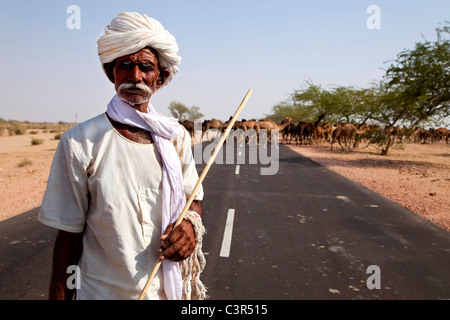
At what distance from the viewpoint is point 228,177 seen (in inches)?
451

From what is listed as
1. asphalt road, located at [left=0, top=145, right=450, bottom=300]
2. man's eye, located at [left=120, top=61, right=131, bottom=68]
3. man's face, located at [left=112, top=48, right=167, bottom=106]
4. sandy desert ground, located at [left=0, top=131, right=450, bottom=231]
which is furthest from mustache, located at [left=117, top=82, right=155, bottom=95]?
sandy desert ground, located at [left=0, top=131, right=450, bottom=231]

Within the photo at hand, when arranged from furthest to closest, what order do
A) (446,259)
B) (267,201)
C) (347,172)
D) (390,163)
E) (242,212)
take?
(390,163), (347,172), (267,201), (242,212), (446,259)

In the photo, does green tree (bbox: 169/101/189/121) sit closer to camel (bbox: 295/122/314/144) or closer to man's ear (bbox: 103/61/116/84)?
camel (bbox: 295/122/314/144)

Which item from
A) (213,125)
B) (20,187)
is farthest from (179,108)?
(20,187)

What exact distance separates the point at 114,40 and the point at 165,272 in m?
1.26

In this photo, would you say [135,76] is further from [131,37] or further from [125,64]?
[131,37]

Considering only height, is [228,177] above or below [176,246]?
below

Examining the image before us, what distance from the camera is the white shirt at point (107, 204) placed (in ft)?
4.86

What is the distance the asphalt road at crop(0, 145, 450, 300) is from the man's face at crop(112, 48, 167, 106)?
258cm

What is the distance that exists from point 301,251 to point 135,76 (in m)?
4.01

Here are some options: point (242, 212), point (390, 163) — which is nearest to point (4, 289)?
point (242, 212)

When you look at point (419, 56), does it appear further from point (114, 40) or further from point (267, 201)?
point (114, 40)

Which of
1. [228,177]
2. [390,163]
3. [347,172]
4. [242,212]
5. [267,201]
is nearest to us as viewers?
[242,212]
